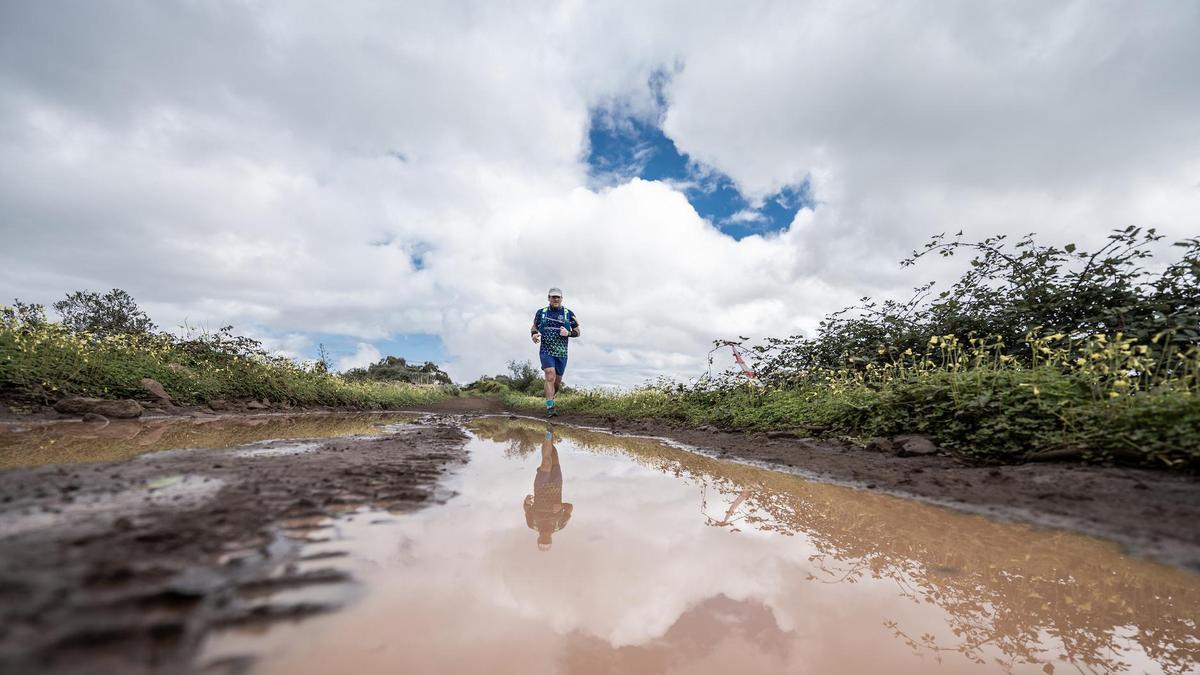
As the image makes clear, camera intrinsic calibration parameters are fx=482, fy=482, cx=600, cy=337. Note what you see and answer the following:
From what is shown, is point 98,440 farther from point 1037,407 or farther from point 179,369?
point 1037,407

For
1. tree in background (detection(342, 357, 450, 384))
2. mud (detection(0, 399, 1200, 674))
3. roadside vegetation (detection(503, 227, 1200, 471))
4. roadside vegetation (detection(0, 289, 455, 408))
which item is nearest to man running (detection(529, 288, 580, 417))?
roadside vegetation (detection(503, 227, 1200, 471))

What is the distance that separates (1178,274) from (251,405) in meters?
13.5

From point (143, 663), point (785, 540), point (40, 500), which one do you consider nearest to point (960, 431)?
point (785, 540)

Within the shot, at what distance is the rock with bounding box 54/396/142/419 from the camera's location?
5.75 m

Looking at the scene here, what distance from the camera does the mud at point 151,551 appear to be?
88cm

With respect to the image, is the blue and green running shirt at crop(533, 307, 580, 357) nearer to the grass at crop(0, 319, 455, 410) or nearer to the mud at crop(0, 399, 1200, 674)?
the grass at crop(0, 319, 455, 410)

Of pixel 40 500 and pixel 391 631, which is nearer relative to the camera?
pixel 391 631

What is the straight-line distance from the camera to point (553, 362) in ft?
37.8

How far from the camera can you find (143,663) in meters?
0.84

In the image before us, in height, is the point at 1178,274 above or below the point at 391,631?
above

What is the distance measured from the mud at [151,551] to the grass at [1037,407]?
171 inches

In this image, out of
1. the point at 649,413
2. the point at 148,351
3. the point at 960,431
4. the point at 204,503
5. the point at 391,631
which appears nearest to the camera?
the point at 391,631

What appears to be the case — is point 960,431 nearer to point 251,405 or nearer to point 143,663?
point 143,663

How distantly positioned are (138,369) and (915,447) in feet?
34.1
